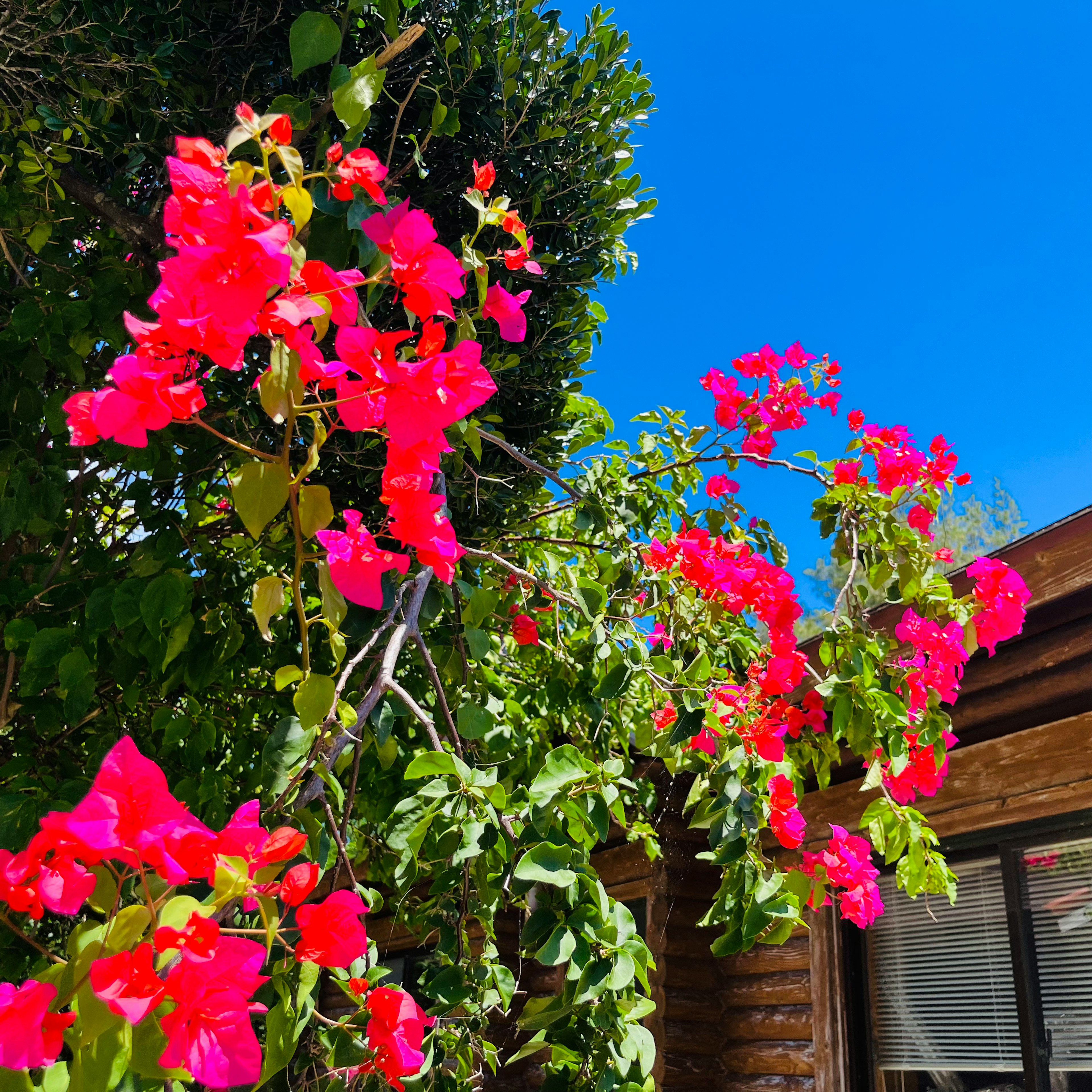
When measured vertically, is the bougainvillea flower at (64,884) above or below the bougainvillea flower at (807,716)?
below

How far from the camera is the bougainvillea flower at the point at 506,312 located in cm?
115

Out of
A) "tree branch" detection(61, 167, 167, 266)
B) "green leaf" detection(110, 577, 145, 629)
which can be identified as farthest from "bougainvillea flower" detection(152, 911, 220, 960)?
"tree branch" detection(61, 167, 167, 266)

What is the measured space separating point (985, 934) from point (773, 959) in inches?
42.6

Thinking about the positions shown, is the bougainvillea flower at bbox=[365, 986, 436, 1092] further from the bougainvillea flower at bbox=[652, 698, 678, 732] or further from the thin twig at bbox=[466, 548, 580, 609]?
the bougainvillea flower at bbox=[652, 698, 678, 732]

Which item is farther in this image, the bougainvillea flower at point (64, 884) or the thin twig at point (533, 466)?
the thin twig at point (533, 466)

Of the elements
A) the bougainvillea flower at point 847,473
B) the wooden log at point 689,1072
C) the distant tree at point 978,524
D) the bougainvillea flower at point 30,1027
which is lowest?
the wooden log at point 689,1072

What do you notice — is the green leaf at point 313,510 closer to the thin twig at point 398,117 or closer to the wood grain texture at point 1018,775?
the thin twig at point 398,117

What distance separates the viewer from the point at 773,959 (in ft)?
12.8

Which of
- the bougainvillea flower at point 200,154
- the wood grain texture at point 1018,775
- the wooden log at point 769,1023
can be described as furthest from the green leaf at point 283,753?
the wooden log at point 769,1023

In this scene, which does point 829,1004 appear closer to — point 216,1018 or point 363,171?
point 216,1018

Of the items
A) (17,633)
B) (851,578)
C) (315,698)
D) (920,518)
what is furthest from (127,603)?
(920,518)

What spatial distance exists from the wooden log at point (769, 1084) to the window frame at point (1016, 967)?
27 cm

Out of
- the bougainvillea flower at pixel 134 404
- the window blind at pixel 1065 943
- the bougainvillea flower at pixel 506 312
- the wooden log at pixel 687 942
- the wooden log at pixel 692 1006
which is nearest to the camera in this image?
the bougainvillea flower at pixel 134 404

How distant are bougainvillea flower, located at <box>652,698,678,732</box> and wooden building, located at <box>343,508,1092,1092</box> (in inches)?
34.4
